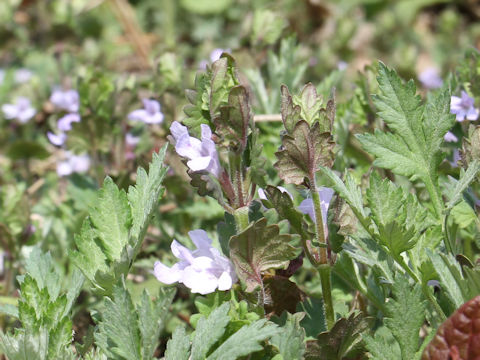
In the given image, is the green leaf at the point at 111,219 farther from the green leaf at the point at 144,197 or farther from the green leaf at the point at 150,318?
the green leaf at the point at 150,318

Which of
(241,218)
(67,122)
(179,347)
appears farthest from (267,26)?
(179,347)

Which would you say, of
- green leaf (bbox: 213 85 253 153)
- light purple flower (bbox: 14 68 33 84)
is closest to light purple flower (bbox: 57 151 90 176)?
light purple flower (bbox: 14 68 33 84)

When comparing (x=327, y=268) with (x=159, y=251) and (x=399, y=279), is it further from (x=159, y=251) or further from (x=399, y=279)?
(x=159, y=251)

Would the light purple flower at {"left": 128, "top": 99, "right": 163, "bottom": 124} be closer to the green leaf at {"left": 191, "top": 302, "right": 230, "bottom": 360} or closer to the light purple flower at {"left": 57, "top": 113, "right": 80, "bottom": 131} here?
the light purple flower at {"left": 57, "top": 113, "right": 80, "bottom": 131}

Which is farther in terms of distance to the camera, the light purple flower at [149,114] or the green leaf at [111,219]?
the light purple flower at [149,114]

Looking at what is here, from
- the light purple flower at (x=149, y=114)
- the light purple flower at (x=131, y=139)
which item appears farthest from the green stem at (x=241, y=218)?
the light purple flower at (x=131, y=139)
